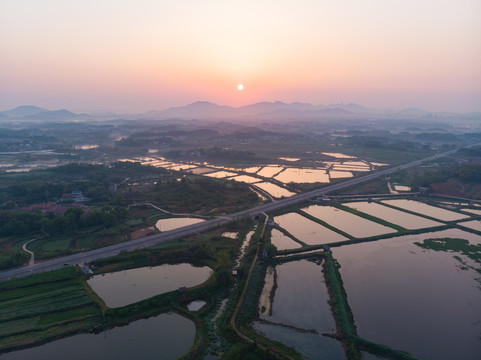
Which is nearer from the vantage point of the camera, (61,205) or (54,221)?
A: (54,221)

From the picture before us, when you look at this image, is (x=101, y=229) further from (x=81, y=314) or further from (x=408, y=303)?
(x=408, y=303)

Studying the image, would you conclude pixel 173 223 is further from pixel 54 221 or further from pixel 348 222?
pixel 348 222

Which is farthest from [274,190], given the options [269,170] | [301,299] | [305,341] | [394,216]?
[305,341]

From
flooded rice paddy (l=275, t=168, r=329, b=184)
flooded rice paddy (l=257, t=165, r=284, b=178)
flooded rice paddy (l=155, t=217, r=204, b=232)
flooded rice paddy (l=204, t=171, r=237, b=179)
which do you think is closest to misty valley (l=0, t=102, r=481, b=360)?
flooded rice paddy (l=155, t=217, r=204, b=232)

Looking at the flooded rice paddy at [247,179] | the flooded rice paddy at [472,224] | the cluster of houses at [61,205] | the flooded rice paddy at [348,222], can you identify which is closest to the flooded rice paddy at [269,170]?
the flooded rice paddy at [247,179]

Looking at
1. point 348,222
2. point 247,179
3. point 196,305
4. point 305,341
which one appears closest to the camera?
point 305,341

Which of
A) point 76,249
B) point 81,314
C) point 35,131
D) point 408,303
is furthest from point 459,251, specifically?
point 35,131

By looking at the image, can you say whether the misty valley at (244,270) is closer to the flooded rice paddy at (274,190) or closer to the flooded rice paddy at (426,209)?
the flooded rice paddy at (426,209)
